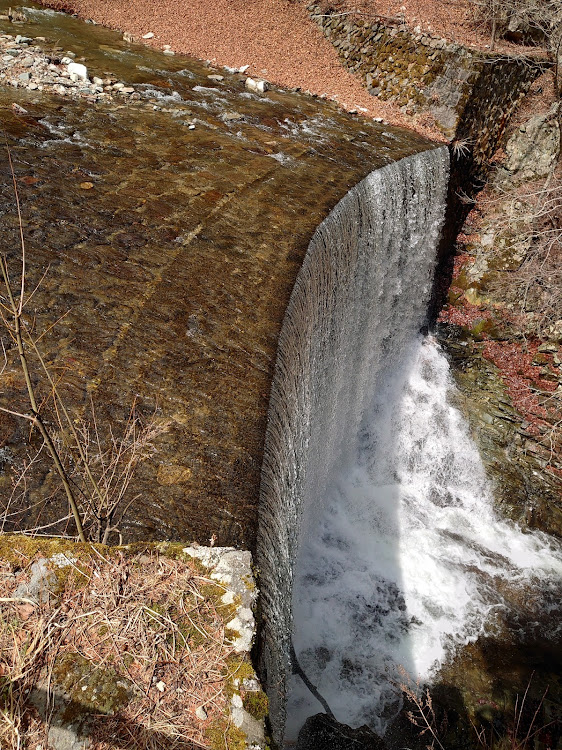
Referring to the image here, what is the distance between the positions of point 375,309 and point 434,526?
11.1ft

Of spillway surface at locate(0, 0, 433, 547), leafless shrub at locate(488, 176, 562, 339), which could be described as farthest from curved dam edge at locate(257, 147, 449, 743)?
leafless shrub at locate(488, 176, 562, 339)

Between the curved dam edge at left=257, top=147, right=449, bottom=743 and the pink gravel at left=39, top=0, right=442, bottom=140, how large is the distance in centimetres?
306

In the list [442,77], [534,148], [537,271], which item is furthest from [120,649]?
[534,148]

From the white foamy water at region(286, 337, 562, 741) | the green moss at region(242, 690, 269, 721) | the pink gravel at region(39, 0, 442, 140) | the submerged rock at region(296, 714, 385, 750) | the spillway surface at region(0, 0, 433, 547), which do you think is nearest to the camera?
the green moss at region(242, 690, 269, 721)

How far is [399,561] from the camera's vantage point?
7.10m

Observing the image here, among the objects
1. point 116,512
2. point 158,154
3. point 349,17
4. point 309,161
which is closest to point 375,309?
point 309,161

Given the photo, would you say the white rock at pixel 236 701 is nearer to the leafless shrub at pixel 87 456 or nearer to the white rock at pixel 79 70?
the leafless shrub at pixel 87 456

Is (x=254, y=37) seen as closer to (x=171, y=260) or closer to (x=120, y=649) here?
(x=171, y=260)

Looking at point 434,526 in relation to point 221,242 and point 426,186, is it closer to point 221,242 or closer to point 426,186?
point 221,242

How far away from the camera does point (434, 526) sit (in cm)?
783

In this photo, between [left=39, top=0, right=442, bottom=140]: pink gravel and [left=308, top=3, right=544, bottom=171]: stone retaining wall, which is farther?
[left=39, top=0, right=442, bottom=140]: pink gravel

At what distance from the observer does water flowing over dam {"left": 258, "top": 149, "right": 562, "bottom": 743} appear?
16.4ft

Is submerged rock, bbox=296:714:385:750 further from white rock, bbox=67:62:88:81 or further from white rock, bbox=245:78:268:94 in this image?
white rock, bbox=245:78:268:94

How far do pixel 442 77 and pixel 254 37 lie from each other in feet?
15.4
